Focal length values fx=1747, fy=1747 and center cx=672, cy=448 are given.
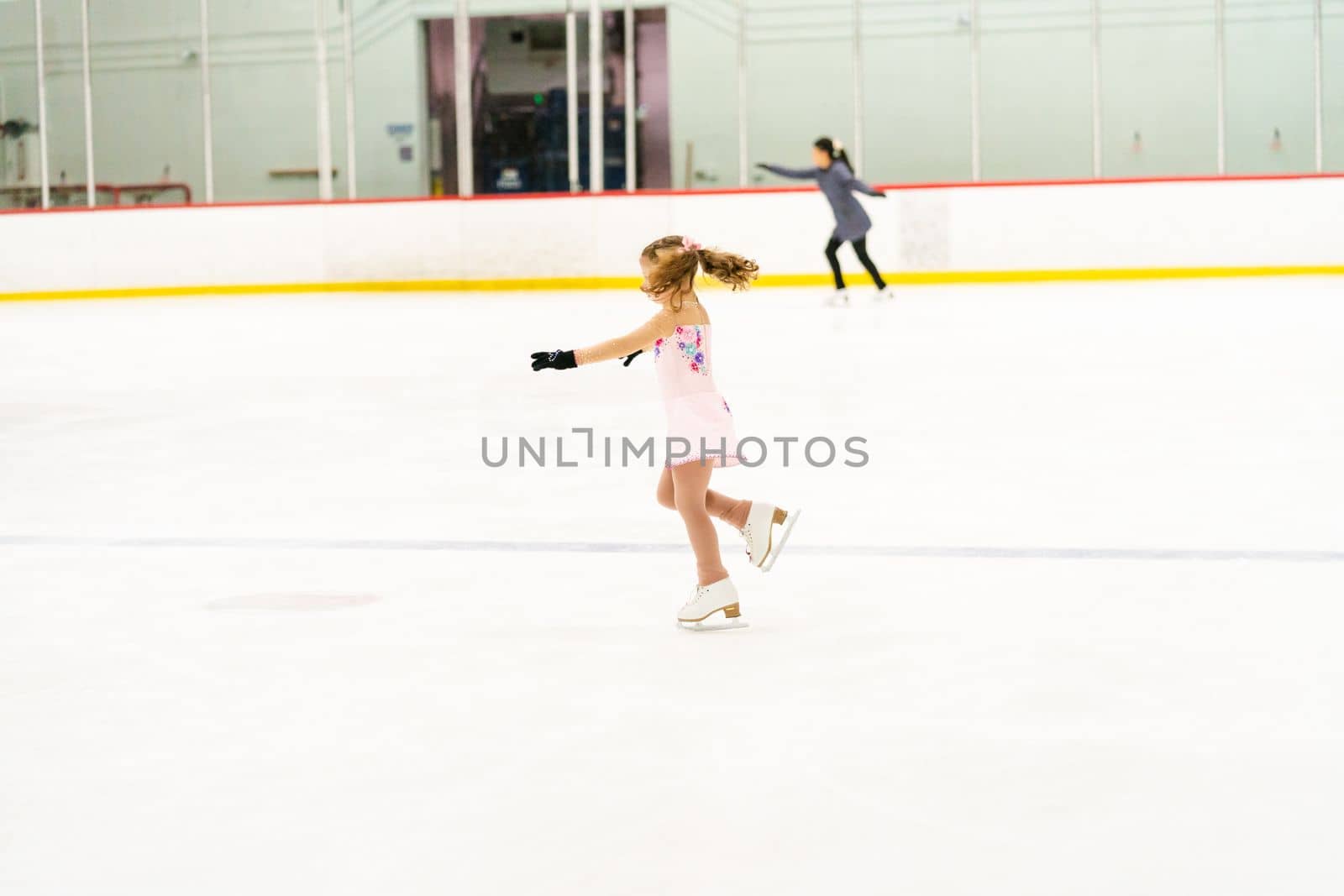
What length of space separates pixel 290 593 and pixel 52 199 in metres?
18.3

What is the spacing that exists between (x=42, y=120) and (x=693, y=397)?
61.5 feet

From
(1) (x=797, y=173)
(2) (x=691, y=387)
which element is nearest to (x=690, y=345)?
(2) (x=691, y=387)

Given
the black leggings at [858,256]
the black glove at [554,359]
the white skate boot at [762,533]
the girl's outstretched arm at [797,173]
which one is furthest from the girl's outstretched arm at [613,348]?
the black leggings at [858,256]

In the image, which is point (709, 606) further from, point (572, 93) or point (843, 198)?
point (572, 93)

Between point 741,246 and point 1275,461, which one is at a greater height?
point 741,246

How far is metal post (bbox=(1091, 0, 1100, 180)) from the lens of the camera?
764 inches

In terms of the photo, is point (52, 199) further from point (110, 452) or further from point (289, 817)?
point (289, 817)

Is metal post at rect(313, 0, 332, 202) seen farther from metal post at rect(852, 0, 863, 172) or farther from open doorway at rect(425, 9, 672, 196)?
metal post at rect(852, 0, 863, 172)

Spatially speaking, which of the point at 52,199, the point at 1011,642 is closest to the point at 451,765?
the point at 1011,642

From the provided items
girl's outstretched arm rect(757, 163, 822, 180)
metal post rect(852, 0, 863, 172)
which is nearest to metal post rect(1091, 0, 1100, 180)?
metal post rect(852, 0, 863, 172)

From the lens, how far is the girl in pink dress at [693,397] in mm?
3457

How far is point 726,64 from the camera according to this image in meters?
20.6

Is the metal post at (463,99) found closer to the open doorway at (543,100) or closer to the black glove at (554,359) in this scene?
the open doorway at (543,100)

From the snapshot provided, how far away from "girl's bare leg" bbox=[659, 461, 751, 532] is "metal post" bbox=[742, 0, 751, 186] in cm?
1662
